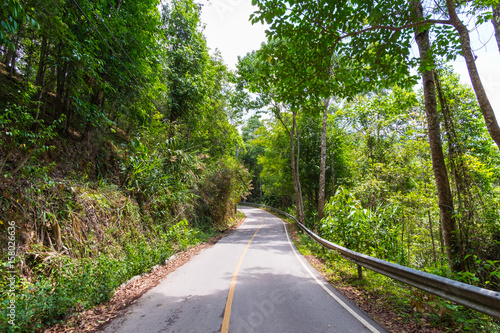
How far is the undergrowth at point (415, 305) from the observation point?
137 inches

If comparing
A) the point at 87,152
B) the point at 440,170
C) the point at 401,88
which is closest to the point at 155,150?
the point at 87,152

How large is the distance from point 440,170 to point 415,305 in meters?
2.96

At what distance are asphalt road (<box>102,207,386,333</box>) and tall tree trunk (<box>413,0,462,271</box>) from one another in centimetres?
262

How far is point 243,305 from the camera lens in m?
4.61

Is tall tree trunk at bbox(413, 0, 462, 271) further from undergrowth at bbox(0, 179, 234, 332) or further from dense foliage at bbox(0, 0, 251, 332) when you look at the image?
undergrowth at bbox(0, 179, 234, 332)

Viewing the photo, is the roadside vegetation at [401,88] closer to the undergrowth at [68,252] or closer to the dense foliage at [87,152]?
the dense foliage at [87,152]

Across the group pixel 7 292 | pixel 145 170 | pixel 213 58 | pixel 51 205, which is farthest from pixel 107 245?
pixel 213 58

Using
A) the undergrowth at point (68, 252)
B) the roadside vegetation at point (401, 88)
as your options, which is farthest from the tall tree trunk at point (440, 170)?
the undergrowth at point (68, 252)

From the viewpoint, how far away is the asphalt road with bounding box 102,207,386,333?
3785 millimetres

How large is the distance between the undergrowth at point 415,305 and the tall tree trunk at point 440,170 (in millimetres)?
1313

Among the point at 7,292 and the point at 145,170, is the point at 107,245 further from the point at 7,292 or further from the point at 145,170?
the point at 145,170

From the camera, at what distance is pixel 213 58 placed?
2031 cm

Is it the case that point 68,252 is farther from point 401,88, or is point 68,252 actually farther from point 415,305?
point 401,88

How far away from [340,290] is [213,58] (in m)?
19.9
